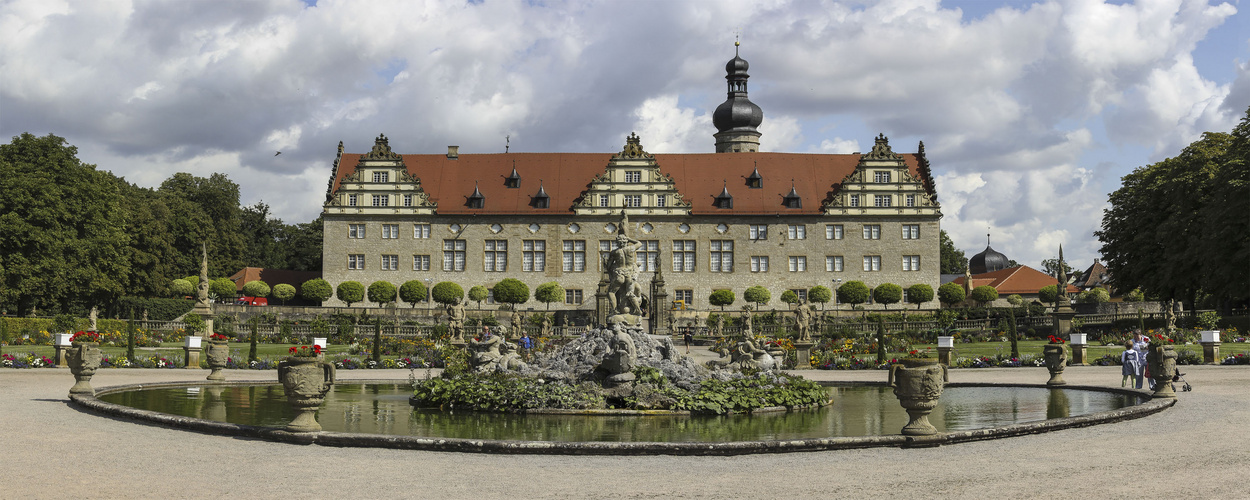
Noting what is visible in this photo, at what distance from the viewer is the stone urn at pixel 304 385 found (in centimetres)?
1213

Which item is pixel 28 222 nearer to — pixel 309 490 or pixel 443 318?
pixel 443 318

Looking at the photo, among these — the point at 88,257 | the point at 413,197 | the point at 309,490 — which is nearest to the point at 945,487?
the point at 309,490

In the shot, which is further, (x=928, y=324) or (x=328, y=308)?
(x=328, y=308)

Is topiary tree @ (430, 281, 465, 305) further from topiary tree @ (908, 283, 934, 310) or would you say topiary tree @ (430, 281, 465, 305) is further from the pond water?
the pond water

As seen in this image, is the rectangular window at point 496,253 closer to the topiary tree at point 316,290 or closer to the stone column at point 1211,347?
the topiary tree at point 316,290

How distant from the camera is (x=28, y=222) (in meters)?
45.3

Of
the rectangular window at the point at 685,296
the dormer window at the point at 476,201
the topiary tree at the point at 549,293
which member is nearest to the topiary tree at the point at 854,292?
the rectangular window at the point at 685,296

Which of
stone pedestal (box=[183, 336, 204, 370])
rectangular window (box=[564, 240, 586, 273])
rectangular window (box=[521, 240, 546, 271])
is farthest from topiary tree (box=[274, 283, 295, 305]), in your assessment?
stone pedestal (box=[183, 336, 204, 370])

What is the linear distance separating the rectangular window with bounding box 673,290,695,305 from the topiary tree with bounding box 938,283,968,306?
14073 millimetres

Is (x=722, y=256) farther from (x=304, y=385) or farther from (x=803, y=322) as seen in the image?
(x=304, y=385)

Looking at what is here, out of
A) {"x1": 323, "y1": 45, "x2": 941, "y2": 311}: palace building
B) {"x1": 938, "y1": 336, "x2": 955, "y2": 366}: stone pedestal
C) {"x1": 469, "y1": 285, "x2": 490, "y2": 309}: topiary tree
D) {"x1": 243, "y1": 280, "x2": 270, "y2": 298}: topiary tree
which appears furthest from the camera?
{"x1": 323, "y1": 45, "x2": 941, "y2": 311}: palace building

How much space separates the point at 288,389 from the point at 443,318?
39307mm

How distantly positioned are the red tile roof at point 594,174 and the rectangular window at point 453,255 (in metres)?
1.91

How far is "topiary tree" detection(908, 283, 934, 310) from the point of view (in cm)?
6119
